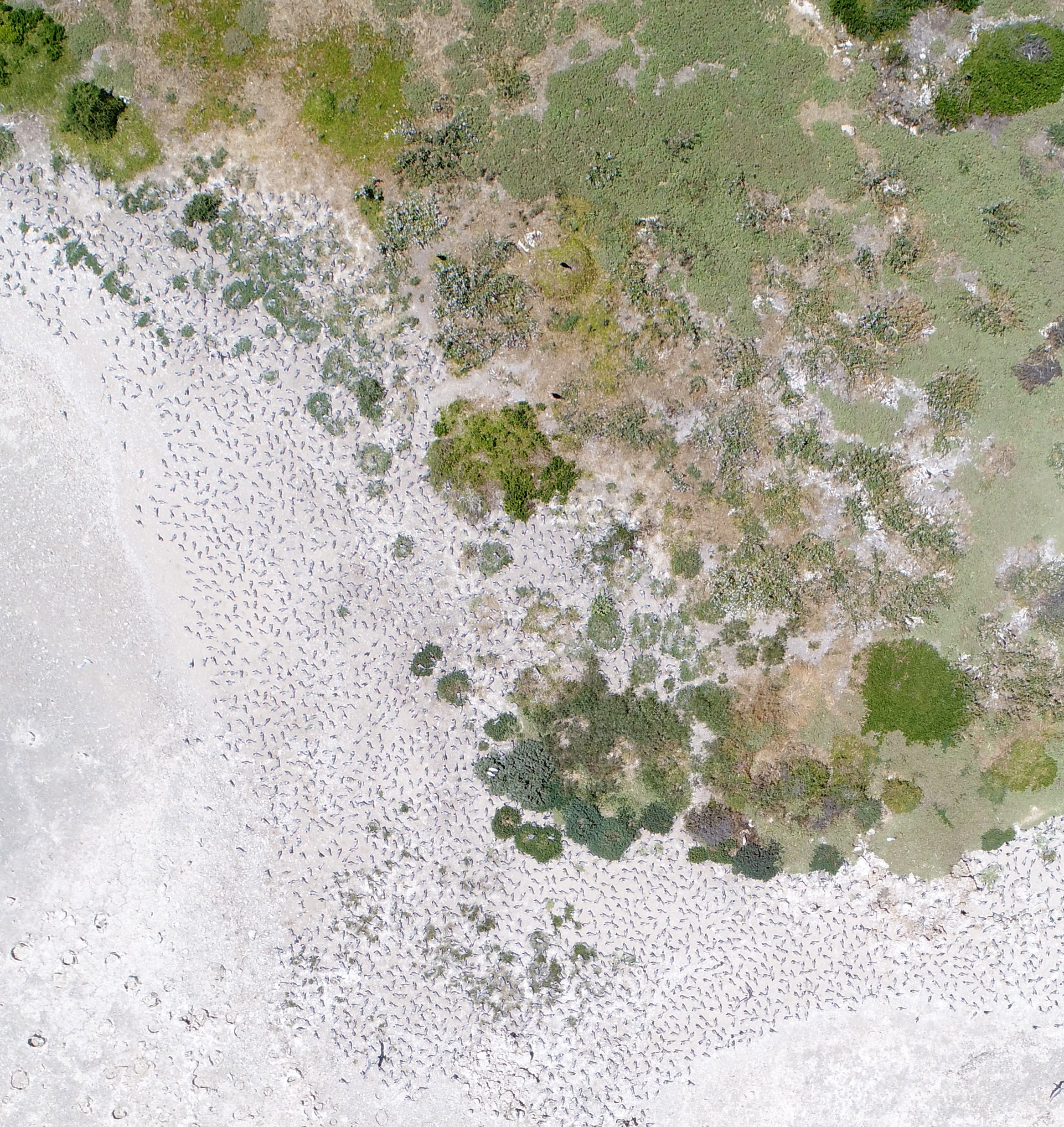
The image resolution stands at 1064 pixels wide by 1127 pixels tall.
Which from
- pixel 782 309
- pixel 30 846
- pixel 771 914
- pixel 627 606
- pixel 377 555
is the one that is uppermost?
pixel 782 309

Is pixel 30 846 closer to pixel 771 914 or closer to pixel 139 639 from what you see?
pixel 139 639

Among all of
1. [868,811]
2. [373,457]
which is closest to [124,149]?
[373,457]

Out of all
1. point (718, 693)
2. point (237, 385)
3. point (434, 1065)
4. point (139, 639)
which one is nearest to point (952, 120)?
point (718, 693)

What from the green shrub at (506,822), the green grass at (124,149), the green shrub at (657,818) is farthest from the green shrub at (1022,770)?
the green grass at (124,149)

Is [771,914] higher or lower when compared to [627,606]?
lower

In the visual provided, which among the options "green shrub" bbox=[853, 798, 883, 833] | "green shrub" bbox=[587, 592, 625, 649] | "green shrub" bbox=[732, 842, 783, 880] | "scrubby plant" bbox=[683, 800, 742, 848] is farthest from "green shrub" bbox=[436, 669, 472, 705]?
"green shrub" bbox=[853, 798, 883, 833]

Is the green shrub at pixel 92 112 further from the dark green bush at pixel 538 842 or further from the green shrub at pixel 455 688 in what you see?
the dark green bush at pixel 538 842
